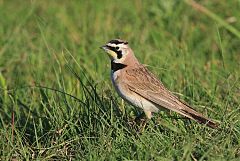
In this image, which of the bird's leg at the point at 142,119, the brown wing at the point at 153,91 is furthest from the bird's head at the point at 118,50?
the bird's leg at the point at 142,119

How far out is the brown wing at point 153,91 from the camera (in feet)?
18.9

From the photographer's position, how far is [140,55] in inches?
319

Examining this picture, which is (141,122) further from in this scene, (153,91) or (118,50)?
(118,50)

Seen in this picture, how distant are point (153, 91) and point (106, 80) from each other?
1213mm

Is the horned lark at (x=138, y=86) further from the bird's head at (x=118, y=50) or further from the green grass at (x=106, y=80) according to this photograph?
the green grass at (x=106, y=80)

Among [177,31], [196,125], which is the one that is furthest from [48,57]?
[196,125]

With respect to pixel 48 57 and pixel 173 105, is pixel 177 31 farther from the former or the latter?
pixel 173 105

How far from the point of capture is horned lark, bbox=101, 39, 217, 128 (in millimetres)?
5910

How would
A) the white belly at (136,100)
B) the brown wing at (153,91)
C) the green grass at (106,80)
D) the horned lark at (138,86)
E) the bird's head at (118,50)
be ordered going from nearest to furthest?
the green grass at (106,80)
the brown wing at (153,91)
the horned lark at (138,86)
the white belly at (136,100)
the bird's head at (118,50)

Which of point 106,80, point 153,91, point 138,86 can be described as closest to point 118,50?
point 138,86

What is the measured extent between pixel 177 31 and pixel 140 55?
1.36 metres

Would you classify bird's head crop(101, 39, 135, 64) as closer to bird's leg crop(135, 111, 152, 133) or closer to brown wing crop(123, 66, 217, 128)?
brown wing crop(123, 66, 217, 128)

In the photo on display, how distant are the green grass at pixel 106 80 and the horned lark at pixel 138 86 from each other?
12cm

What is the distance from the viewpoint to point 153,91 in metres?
6.11
